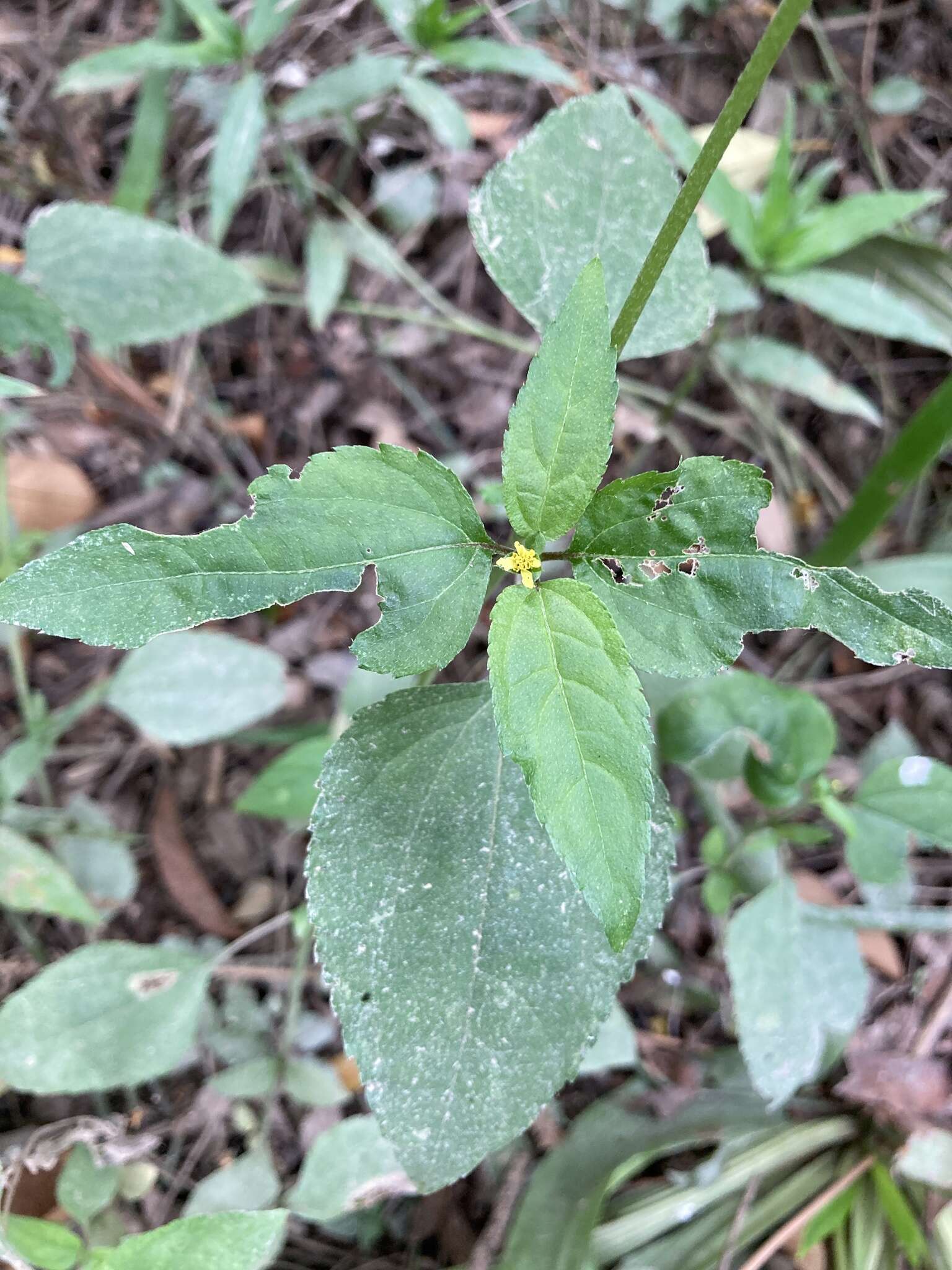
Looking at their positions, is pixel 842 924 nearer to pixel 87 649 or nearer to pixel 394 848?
pixel 394 848

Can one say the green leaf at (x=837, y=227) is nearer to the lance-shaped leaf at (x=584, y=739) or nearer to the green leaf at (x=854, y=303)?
the green leaf at (x=854, y=303)

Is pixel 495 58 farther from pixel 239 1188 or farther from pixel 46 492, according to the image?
pixel 239 1188

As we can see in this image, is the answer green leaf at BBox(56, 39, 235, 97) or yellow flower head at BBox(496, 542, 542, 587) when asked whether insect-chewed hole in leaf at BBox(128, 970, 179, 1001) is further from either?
green leaf at BBox(56, 39, 235, 97)

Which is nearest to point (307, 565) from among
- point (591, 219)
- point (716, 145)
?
point (716, 145)

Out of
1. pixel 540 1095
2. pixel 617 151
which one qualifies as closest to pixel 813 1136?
pixel 540 1095

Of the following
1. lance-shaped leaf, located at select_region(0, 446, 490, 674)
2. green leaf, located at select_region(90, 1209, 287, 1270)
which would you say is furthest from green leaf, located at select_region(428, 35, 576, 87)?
green leaf, located at select_region(90, 1209, 287, 1270)
